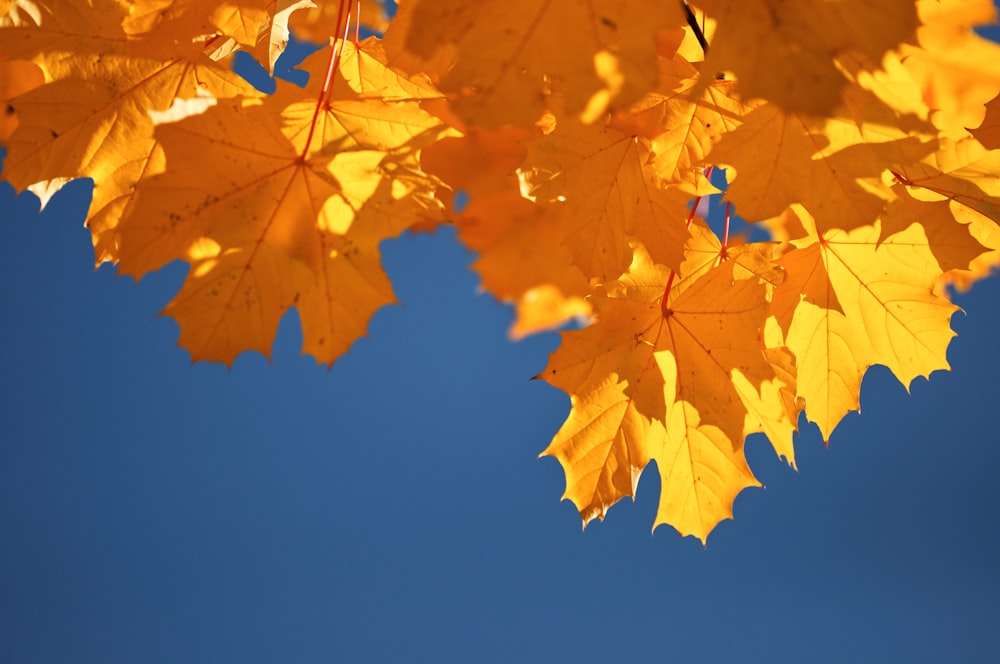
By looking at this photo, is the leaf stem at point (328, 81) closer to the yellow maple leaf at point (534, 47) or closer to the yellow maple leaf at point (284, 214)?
the yellow maple leaf at point (284, 214)

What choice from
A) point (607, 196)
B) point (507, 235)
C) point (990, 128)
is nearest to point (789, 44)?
point (607, 196)

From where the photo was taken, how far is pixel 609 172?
73cm

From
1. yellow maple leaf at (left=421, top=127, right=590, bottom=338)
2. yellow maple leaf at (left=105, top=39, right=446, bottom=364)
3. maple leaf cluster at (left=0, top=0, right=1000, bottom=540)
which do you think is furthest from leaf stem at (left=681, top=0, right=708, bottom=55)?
yellow maple leaf at (left=421, top=127, right=590, bottom=338)

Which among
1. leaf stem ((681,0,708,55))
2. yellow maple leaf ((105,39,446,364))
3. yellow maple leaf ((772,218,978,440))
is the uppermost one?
yellow maple leaf ((105,39,446,364))

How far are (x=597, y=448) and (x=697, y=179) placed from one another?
0.32m

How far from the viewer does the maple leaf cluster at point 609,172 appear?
1.71ft

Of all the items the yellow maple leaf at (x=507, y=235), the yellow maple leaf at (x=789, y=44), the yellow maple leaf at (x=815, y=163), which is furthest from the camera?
the yellow maple leaf at (x=507, y=235)

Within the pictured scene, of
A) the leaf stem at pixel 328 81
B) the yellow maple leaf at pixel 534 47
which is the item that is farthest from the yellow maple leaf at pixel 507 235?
the yellow maple leaf at pixel 534 47

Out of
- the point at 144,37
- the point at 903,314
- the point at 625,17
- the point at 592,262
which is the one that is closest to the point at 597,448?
the point at 592,262

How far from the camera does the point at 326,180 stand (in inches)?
28.4

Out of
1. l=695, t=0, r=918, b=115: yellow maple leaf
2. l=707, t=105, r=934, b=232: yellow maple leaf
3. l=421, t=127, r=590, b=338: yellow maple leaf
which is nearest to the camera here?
l=695, t=0, r=918, b=115: yellow maple leaf

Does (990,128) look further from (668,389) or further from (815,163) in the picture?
(668,389)

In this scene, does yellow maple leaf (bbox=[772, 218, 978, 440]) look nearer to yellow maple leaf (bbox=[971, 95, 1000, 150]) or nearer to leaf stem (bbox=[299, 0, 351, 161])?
yellow maple leaf (bbox=[971, 95, 1000, 150])

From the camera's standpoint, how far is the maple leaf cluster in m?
0.52
